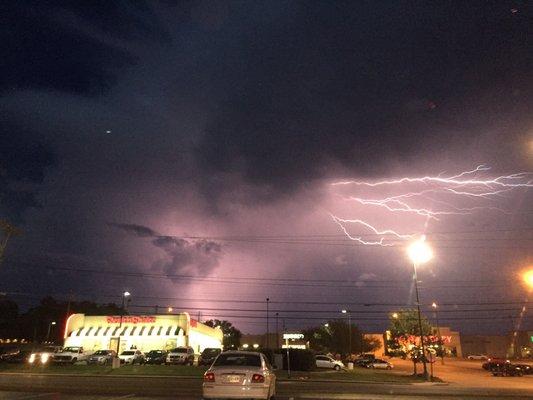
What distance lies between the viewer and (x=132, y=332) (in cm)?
5453

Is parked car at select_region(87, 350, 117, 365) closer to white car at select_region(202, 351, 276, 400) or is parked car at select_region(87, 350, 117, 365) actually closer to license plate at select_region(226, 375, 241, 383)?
white car at select_region(202, 351, 276, 400)

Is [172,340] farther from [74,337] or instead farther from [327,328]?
[327,328]

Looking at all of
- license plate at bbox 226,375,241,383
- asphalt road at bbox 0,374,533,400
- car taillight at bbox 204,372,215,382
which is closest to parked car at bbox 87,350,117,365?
asphalt road at bbox 0,374,533,400

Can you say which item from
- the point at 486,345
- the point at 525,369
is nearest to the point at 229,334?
the point at 486,345

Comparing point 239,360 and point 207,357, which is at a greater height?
point 239,360

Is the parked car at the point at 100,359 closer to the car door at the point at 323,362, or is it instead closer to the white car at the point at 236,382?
the car door at the point at 323,362

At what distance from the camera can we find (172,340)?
53125 mm

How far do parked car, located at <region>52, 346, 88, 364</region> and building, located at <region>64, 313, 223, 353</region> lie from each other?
10.6 m

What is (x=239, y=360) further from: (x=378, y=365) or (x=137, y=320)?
(x=378, y=365)

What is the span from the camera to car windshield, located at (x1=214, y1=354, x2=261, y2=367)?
12.0 m

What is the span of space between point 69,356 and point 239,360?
35.0 m

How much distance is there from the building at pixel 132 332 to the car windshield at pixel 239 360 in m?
43.3

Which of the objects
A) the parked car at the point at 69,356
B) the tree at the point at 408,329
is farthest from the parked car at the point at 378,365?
the parked car at the point at 69,356

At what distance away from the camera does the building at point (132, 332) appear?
53344mm
